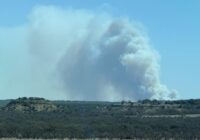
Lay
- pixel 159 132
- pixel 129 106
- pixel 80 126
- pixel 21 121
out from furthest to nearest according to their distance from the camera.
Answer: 1. pixel 129 106
2. pixel 21 121
3. pixel 80 126
4. pixel 159 132

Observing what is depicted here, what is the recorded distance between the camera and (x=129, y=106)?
172 metres

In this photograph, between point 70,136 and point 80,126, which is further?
point 80,126

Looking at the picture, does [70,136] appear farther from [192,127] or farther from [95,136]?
[192,127]

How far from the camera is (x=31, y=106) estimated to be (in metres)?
164

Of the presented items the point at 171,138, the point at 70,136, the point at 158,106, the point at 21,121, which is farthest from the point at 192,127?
the point at 158,106

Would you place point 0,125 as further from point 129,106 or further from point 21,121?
point 129,106

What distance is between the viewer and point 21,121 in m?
108

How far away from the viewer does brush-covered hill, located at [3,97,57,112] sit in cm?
16130

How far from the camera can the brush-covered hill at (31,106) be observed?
161 meters

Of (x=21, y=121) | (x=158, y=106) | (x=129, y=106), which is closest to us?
(x=21, y=121)

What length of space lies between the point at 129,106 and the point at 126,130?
78617mm

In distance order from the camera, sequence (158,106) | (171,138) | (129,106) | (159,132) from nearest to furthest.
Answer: (171,138) < (159,132) < (158,106) < (129,106)

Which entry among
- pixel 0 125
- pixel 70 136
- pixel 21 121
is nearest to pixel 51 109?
pixel 21 121

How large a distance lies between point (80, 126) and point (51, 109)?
6566 cm
